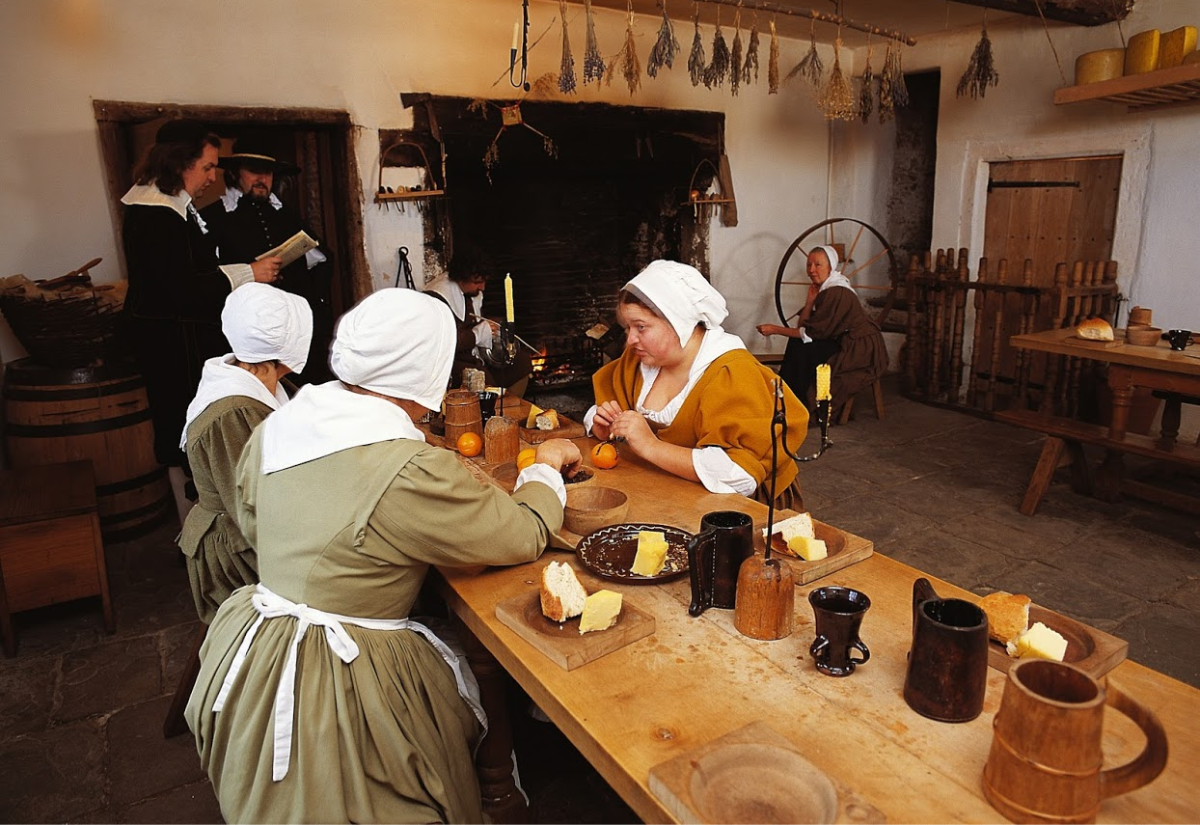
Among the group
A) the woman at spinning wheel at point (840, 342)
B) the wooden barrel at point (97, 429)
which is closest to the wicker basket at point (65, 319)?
the wooden barrel at point (97, 429)

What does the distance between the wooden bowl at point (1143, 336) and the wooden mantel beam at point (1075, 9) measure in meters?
2.43

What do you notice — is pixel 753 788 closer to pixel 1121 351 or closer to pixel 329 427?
pixel 329 427

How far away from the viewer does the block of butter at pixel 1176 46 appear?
16.5ft

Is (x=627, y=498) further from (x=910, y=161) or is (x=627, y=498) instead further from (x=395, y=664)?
(x=910, y=161)

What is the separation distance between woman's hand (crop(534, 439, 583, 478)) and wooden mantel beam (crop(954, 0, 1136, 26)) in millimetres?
4872

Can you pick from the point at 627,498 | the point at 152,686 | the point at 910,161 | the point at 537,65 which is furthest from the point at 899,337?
the point at 152,686

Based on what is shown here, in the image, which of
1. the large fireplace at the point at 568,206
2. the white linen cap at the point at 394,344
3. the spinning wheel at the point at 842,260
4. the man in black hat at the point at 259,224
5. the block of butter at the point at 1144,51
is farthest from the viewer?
the spinning wheel at the point at 842,260

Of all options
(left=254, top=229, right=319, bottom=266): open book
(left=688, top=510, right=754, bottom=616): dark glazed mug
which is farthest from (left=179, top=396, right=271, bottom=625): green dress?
(left=254, top=229, right=319, bottom=266): open book

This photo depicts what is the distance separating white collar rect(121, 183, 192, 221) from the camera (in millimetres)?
4031

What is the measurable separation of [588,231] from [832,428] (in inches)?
106

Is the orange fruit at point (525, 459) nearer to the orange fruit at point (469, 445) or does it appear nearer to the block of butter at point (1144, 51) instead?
the orange fruit at point (469, 445)

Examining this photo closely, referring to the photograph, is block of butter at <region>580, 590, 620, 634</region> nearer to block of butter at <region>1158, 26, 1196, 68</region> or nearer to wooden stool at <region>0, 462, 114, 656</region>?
wooden stool at <region>0, 462, 114, 656</region>

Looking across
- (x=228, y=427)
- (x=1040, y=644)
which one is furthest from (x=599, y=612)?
(x=228, y=427)

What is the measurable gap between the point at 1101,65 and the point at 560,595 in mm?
5986
